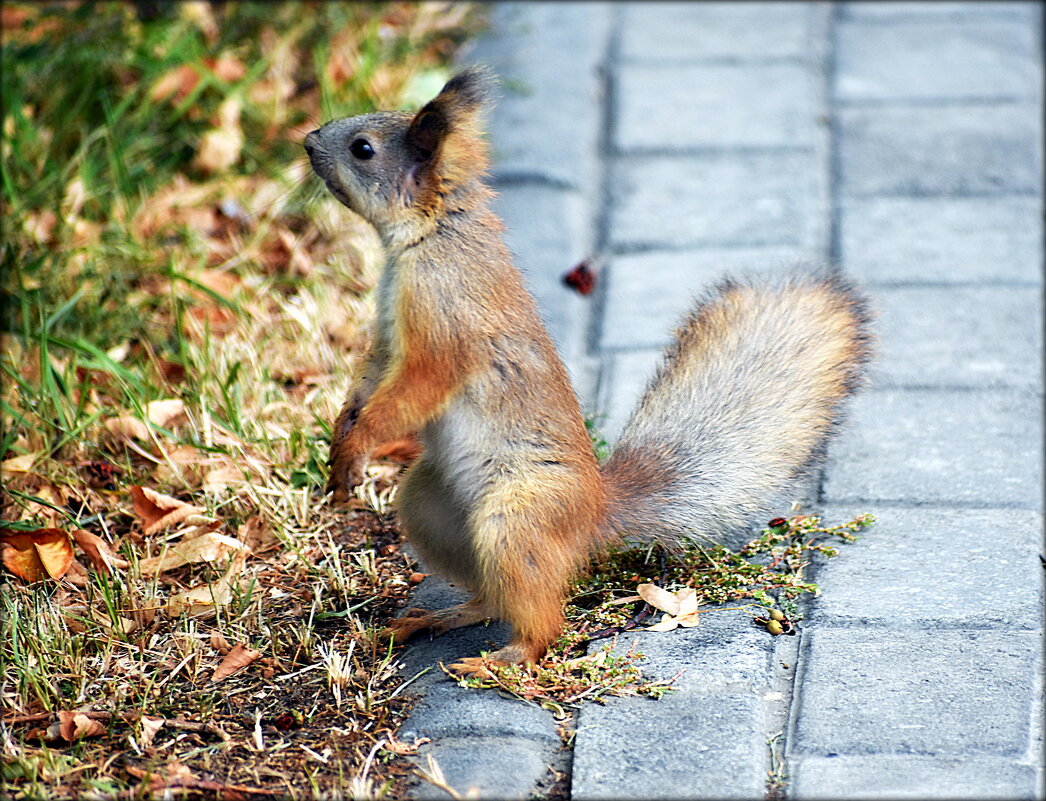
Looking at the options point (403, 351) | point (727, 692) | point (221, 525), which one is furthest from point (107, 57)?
point (727, 692)

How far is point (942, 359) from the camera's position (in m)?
4.31

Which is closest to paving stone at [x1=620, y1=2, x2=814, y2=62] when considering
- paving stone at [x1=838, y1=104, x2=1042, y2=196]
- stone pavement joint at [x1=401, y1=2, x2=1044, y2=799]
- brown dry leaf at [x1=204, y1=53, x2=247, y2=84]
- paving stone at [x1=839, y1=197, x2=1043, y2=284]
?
stone pavement joint at [x1=401, y1=2, x2=1044, y2=799]

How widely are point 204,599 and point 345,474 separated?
0.52m

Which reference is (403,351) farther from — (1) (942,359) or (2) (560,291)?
(1) (942,359)

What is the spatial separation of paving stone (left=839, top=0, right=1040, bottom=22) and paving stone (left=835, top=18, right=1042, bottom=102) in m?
0.09

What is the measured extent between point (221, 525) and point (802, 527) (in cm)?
156

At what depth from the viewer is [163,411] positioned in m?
3.88

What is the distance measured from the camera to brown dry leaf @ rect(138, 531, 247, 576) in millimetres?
3359

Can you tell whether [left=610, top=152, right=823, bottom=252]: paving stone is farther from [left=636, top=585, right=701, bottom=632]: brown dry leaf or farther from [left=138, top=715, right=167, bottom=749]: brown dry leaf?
[left=138, top=715, right=167, bottom=749]: brown dry leaf

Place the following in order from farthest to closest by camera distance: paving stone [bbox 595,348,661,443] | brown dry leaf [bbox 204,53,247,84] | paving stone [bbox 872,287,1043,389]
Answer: brown dry leaf [bbox 204,53,247,84] < paving stone [bbox 872,287,1043,389] < paving stone [bbox 595,348,661,443]

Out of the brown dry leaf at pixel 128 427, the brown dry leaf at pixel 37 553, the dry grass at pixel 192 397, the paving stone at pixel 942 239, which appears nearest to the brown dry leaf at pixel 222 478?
the dry grass at pixel 192 397

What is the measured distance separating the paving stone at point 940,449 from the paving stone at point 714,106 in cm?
176

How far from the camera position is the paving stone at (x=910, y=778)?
8.29 ft

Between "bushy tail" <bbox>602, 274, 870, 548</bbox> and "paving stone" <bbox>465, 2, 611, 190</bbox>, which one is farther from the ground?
"paving stone" <bbox>465, 2, 611, 190</bbox>
